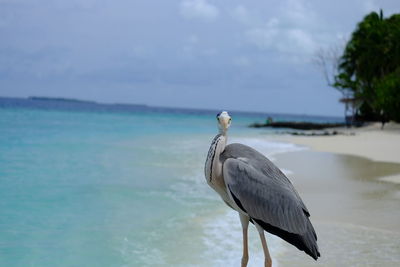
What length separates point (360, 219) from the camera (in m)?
7.19

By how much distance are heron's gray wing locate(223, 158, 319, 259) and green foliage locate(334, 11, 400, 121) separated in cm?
3192

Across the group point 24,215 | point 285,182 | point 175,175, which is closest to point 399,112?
point 175,175

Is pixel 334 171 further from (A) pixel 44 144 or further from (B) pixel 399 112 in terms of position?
(B) pixel 399 112

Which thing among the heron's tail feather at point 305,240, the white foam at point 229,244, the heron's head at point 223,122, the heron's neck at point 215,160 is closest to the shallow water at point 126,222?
the white foam at point 229,244

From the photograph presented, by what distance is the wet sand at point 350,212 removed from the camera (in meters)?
5.51

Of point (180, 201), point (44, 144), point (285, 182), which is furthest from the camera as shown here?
point (44, 144)

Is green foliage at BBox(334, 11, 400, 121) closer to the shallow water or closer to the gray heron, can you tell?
the shallow water

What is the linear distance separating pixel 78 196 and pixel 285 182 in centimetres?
660

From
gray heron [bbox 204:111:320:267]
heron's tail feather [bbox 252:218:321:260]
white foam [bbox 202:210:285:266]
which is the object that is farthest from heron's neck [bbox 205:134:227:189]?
white foam [bbox 202:210:285:266]

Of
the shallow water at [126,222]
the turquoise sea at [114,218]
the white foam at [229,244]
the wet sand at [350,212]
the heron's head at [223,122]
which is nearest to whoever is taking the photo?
the heron's head at [223,122]

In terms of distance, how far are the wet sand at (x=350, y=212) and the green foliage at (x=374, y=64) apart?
2281 cm

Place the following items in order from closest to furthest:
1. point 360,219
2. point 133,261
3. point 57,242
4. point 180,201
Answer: point 133,261
point 57,242
point 360,219
point 180,201

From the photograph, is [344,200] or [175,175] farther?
[175,175]

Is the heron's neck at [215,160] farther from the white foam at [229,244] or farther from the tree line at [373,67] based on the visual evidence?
the tree line at [373,67]
